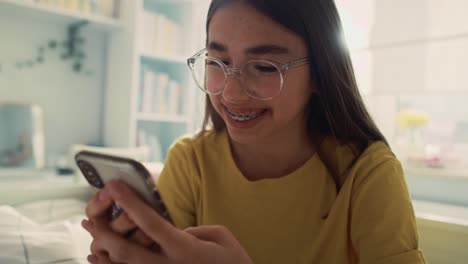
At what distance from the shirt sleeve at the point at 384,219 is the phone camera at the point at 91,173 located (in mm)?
478

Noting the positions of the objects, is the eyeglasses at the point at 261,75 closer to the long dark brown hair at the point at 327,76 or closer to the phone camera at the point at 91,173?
the long dark brown hair at the point at 327,76

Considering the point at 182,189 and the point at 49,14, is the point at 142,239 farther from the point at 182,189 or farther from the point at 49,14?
the point at 49,14

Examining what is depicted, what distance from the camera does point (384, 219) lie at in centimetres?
71

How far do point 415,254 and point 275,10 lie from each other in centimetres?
50

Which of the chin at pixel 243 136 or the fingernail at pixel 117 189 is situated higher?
the chin at pixel 243 136

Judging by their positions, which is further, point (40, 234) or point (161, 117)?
point (161, 117)

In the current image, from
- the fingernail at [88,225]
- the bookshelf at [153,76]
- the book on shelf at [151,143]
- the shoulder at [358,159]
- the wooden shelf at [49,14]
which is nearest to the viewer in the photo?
the fingernail at [88,225]

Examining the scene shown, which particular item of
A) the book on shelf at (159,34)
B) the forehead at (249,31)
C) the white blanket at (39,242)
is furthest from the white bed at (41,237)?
the book on shelf at (159,34)

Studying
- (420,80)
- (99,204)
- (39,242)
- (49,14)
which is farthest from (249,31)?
(49,14)

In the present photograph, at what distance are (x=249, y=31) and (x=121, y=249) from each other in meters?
0.45

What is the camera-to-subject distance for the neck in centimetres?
92

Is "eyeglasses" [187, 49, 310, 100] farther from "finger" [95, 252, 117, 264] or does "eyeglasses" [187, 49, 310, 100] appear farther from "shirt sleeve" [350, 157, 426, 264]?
"finger" [95, 252, 117, 264]

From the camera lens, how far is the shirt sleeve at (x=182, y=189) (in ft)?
3.06

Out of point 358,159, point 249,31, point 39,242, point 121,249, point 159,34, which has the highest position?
point 159,34
